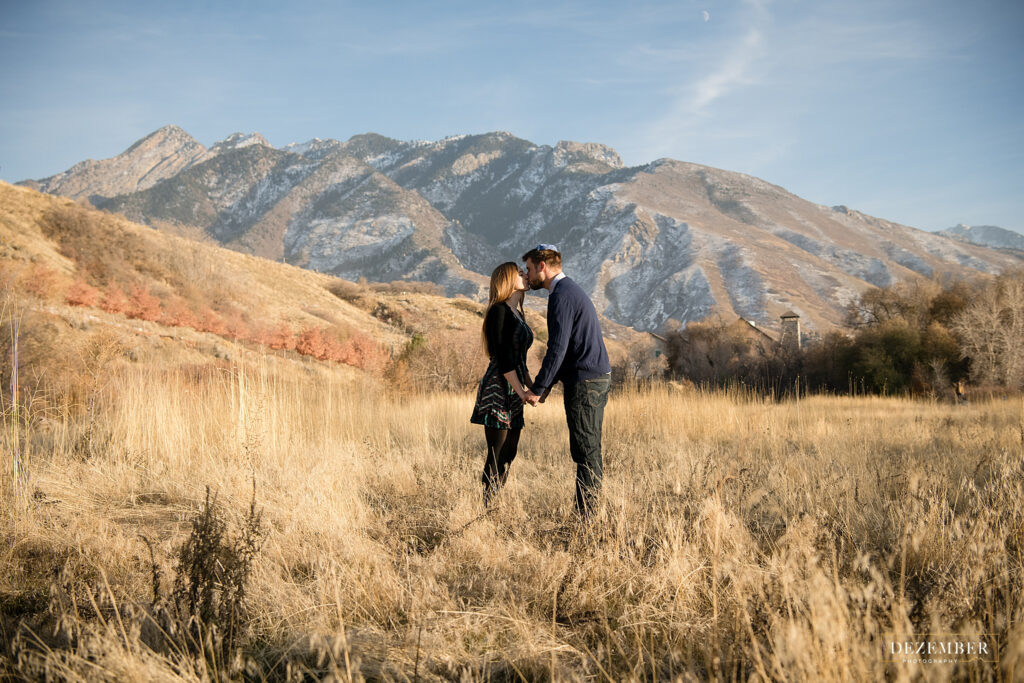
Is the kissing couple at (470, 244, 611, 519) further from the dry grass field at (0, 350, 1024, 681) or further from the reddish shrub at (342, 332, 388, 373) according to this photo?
the reddish shrub at (342, 332, 388, 373)

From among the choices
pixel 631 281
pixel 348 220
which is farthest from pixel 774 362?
pixel 348 220

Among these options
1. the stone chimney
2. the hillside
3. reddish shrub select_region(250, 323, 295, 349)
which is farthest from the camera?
the stone chimney

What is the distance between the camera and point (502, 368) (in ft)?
13.0

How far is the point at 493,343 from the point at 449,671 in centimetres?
222

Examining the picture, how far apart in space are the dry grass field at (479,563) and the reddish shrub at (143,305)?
43.8 ft

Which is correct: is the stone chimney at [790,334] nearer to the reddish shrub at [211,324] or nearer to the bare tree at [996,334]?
the bare tree at [996,334]

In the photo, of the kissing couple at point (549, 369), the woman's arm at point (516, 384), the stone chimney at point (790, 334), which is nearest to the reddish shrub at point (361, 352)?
the kissing couple at point (549, 369)

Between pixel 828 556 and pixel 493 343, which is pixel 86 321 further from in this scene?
pixel 828 556

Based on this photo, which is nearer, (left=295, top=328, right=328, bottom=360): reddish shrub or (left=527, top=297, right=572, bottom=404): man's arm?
(left=527, top=297, right=572, bottom=404): man's arm

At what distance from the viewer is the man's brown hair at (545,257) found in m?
3.84

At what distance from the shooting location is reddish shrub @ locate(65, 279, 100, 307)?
16.2 metres

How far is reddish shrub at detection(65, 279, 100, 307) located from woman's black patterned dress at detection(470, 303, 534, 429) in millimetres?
17514

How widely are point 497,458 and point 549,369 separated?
3.10 feet

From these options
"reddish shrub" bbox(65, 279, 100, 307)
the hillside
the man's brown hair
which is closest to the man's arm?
the man's brown hair
